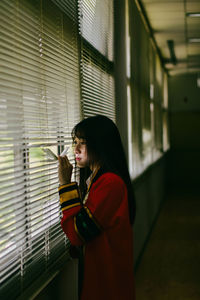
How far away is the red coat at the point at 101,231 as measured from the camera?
143 centimetres

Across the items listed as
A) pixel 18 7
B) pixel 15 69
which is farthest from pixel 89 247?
pixel 18 7

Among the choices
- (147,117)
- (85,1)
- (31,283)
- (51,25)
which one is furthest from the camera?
(147,117)

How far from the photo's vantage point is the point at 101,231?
146 centimetres

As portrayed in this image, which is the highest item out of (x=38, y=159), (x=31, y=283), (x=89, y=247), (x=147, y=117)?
(x=147, y=117)

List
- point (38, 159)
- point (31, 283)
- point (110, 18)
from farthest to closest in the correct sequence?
point (110, 18)
point (38, 159)
point (31, 283)

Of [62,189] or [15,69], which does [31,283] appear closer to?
[62,189]

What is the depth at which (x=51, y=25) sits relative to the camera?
181 cm

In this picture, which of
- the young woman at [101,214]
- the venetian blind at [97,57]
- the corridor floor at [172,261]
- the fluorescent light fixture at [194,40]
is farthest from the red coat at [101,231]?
the fluorescent light fixture at [194,40]

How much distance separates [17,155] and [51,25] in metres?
0.75

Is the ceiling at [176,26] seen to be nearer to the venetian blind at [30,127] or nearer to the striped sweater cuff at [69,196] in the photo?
the venetian blind at [30,127]

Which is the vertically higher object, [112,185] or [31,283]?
[112,185]

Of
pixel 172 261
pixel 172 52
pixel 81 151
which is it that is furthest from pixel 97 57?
pixel 172 52

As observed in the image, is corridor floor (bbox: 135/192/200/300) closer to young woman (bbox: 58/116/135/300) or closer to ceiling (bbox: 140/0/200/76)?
young woman (bbox: 58/116/135/300)

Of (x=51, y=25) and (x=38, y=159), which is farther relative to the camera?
(x=51, y=25)
